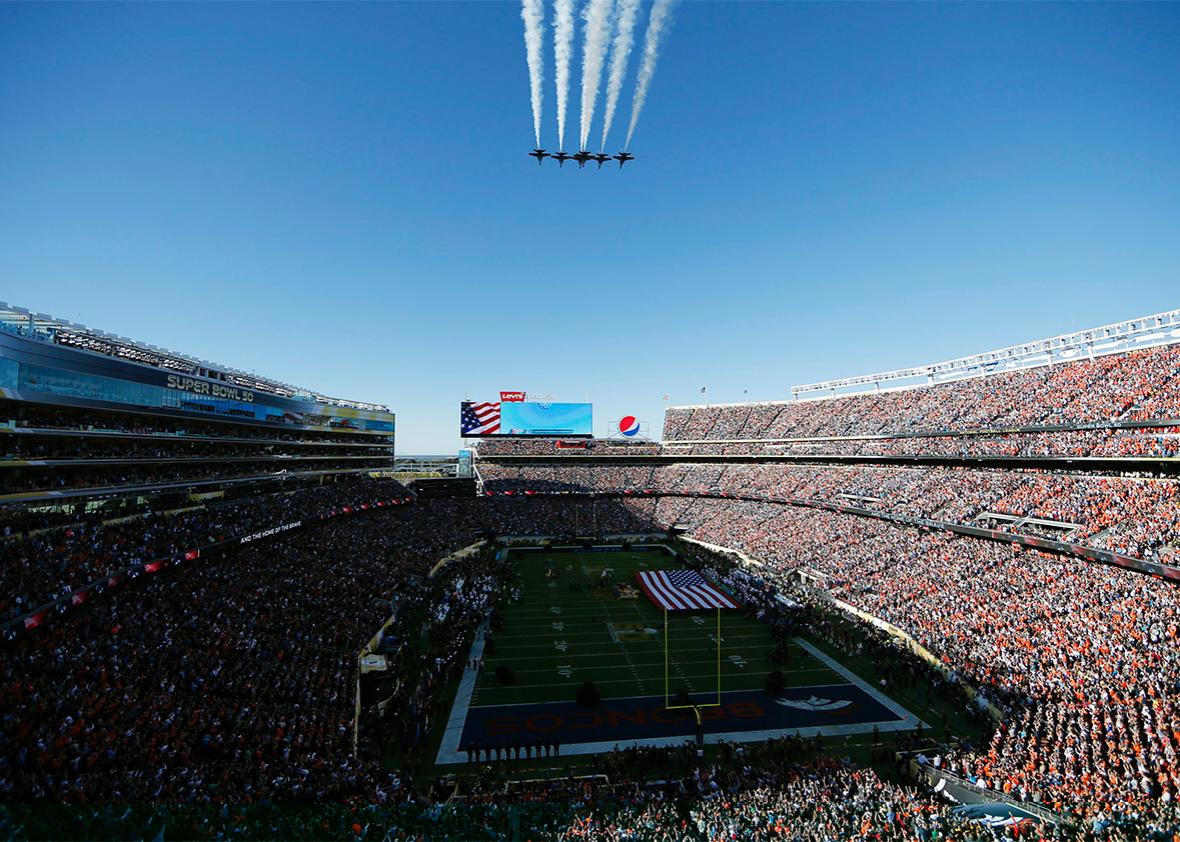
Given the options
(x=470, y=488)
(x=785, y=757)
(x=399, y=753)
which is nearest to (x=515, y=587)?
(x=399, y=753)

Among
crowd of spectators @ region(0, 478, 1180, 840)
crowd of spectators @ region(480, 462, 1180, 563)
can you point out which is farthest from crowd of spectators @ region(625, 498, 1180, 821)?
crowd of spectators @ region(480, 462, 1180, 563)

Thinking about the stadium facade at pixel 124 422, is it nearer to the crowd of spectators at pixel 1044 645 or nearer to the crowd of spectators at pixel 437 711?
the crowd of spectators at pixel 437 711

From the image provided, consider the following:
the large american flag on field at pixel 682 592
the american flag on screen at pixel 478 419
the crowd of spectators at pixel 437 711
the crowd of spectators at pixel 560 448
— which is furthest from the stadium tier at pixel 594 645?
the crowd of spectators at pixel 560 448

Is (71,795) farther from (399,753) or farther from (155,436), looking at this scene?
(155,436)

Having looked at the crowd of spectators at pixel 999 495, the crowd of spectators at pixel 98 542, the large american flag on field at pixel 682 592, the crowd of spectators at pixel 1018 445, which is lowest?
the large american flag on field at pixel 682 592

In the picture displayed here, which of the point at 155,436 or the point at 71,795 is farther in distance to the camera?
the point at 155,436

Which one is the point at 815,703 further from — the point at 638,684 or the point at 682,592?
the point at 682,592
